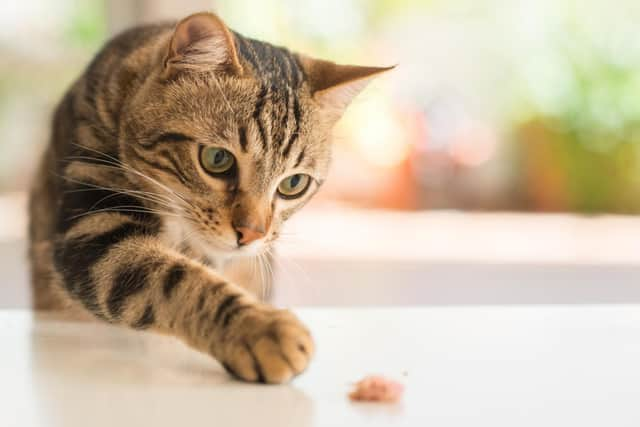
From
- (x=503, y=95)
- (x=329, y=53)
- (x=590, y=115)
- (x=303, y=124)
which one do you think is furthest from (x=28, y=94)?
(x=590, y=115)

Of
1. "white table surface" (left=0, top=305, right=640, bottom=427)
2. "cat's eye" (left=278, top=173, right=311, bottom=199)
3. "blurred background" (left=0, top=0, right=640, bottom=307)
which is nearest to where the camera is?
"white table surface" (left=0, top=305, right=640, bottom=427)

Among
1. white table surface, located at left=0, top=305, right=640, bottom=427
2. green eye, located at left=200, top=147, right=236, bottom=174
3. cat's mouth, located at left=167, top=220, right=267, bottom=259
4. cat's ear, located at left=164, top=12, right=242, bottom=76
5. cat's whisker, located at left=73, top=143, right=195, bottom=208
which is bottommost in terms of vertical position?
white table surface, located at left=0, top=305, right=640, bottom=427

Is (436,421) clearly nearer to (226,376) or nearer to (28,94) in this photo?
(226,376)

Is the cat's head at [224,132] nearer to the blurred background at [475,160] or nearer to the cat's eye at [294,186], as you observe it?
the cat's eye at [294,186]

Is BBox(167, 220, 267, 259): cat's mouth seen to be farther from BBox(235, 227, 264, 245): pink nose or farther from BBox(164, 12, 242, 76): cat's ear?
BBox(164, 12, 242, 76): cat's ear

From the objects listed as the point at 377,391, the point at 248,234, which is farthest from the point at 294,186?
the point at 377,391

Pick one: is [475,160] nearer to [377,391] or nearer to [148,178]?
[148,178]

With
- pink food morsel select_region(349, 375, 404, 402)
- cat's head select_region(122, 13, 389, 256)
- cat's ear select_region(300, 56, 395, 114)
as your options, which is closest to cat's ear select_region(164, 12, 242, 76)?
cat's head select_region(122, 13, 389, 256)
